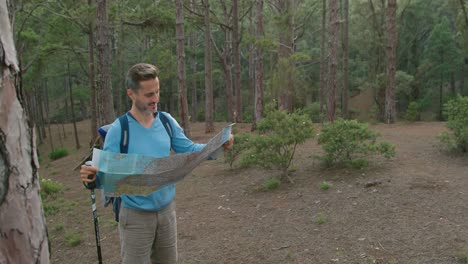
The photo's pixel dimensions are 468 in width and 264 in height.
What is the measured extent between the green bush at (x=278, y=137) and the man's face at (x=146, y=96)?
411 centimetres

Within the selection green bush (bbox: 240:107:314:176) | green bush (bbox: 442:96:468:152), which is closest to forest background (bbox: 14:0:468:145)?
green bush (bbox: 240:107:314:176)

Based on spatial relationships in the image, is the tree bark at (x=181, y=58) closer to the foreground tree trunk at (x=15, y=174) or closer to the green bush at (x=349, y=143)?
the green bush at (x=349, y=143)

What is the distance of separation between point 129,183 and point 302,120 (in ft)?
14.8

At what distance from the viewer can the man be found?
2523 mm

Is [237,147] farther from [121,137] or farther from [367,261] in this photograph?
[121,137]

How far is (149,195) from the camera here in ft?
8.49

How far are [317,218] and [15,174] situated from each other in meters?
4.45

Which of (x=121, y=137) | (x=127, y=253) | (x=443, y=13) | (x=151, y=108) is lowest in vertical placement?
(x=127, y=253)

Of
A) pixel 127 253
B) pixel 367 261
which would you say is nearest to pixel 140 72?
pixel 127 253

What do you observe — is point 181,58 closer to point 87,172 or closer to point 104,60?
point 104,60

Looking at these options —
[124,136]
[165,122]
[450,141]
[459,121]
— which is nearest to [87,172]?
[124,136]

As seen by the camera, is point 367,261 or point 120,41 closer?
point 367,261

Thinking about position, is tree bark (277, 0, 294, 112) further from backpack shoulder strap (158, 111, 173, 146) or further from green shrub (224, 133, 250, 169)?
backpack shoulder strap (158, 111, 173, 146)

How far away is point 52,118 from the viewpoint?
41.2 m
